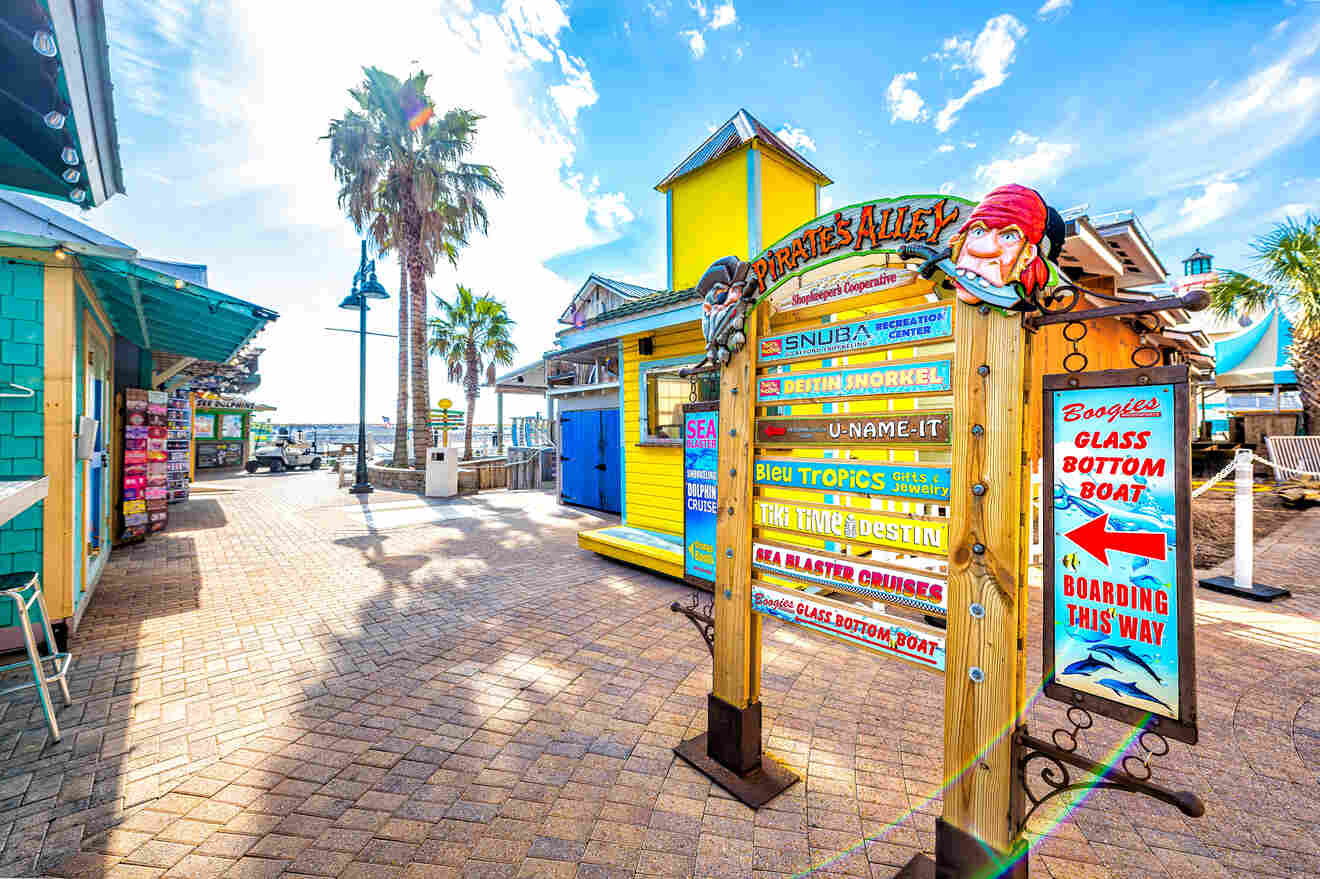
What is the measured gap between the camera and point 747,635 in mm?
2764

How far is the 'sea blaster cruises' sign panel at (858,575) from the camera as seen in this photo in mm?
2104

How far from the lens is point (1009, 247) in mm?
1748

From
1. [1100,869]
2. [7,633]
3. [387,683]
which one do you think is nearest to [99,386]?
[7,633]

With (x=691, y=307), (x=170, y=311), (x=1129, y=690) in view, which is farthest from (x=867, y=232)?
(x=170, y=311)

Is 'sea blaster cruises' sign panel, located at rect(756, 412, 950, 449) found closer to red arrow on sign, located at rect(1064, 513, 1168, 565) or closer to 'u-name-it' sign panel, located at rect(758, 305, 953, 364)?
'u-name-it' sign panel, located at rect(758, 305, 953, 364)

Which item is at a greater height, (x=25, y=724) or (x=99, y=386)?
(x=99, y=386)

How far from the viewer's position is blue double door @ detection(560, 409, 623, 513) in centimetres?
1102

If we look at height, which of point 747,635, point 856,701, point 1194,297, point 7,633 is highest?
point 1194,297

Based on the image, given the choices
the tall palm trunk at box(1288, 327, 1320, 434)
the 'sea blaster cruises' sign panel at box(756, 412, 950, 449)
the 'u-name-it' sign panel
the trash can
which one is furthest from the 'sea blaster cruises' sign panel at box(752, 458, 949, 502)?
the tall palm trunk at box(1288, 327, 1320, 434)

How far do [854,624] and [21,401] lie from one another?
6.59m

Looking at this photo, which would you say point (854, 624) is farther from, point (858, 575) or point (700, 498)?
point (700, 498)

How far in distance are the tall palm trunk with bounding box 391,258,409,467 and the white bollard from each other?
712 inches

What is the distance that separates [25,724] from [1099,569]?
5.80m

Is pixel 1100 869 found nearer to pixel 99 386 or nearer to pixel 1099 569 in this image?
pixel 1099 569
